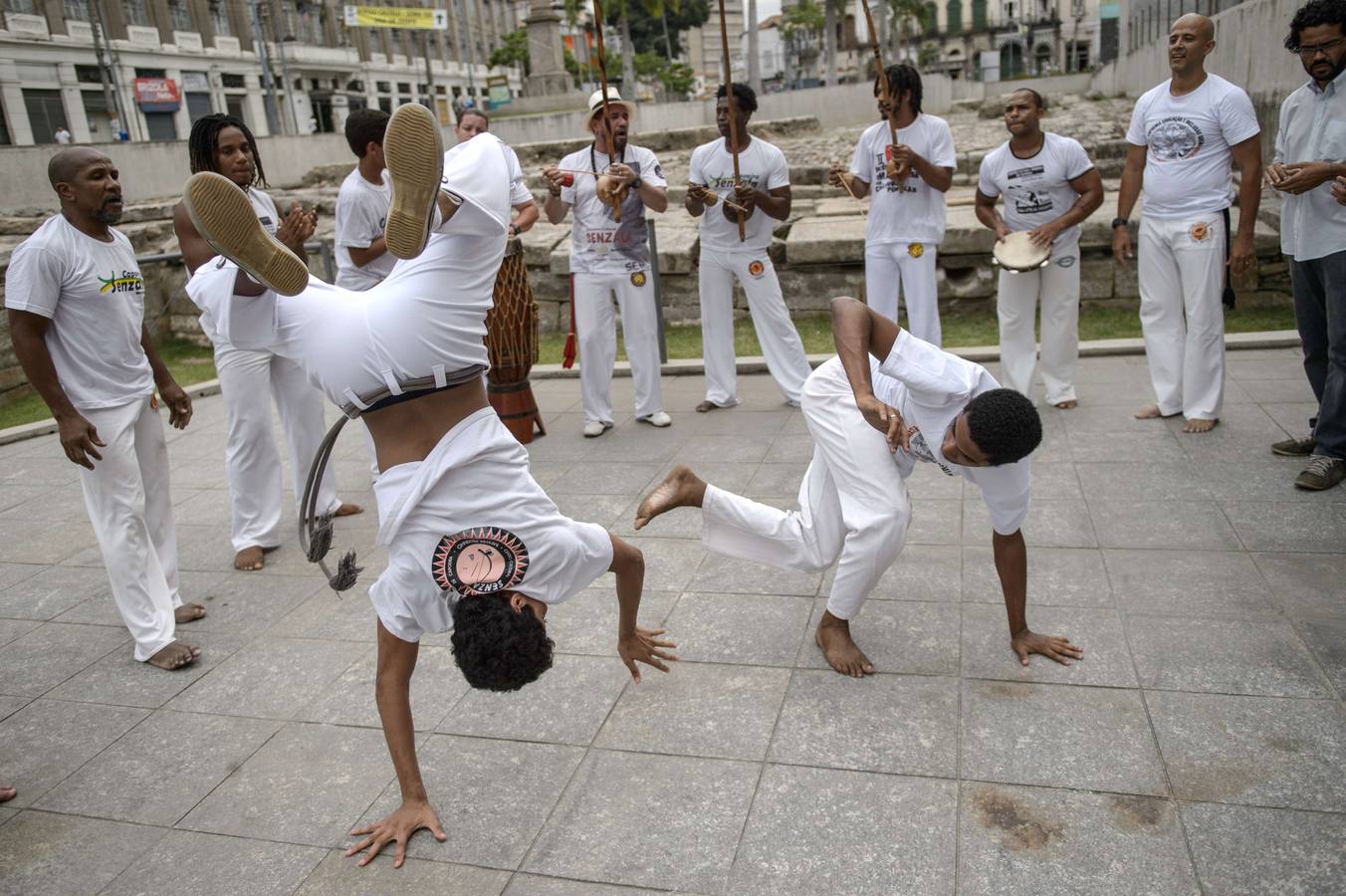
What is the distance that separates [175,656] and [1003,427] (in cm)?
318

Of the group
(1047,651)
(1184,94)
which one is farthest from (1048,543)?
(1184,94)

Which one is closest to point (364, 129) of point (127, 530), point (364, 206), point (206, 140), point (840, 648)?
point (364, 206)

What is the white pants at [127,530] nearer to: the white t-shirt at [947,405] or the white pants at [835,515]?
the white pants at [835,515]

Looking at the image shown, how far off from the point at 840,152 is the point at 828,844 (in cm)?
1468

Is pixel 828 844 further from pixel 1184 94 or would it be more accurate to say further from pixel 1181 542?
pixel 1184 94

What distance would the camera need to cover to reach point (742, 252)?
679cm

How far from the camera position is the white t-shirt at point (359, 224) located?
5293 mm

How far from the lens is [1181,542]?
4.26 m

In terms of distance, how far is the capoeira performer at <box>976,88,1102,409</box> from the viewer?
6.03 meters

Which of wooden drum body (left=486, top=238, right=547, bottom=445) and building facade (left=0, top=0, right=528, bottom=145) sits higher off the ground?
building facade (left=0, top=0, right=528, bottom=145)

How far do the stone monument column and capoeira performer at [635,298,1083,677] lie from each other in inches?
1107

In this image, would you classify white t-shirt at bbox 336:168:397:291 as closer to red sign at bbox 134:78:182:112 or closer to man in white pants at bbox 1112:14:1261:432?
man in white pants at bbox 1112:14:1261:432

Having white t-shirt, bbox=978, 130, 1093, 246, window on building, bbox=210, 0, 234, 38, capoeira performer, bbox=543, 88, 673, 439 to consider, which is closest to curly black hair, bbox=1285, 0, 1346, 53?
A: white t-shirt, bbox=978, 130, 1093, 246

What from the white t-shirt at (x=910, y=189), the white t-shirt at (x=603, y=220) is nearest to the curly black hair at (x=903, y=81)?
the white t-shirt at (x=910, y=189)
